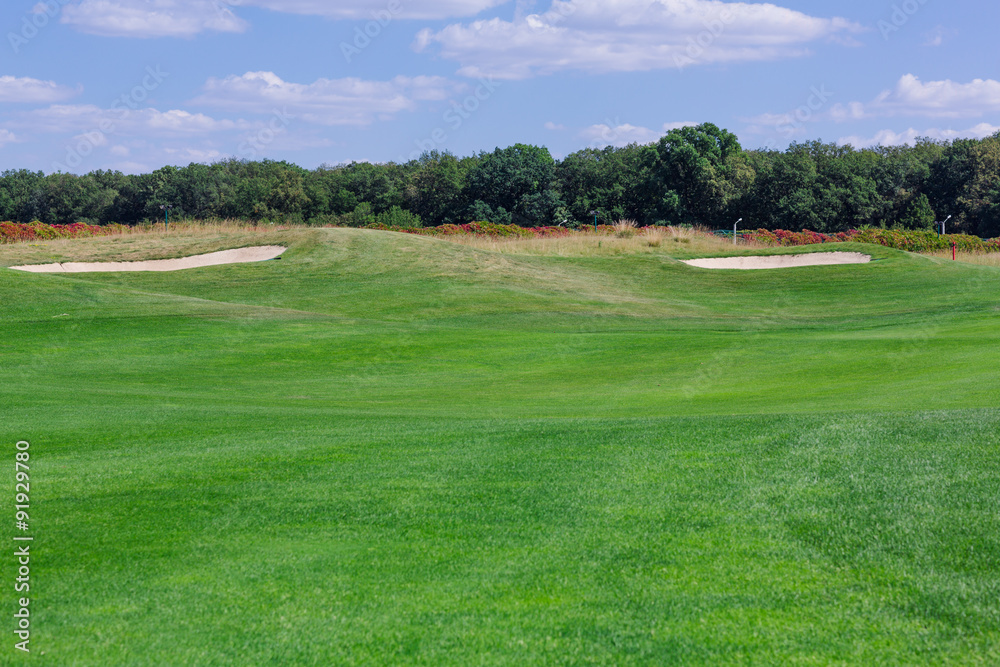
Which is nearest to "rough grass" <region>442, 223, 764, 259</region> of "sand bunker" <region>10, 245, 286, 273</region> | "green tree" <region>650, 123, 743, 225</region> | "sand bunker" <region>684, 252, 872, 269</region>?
"sand bunker" <region>684, 252, 872, 269</region>

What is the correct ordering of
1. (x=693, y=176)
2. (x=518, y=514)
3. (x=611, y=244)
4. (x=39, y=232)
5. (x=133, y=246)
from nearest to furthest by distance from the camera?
1. (x=518, y=514)
2. (x=133, y=246)
3. (x=611, y=244)
4. (x=39, y=232)
5. (x=693, y=176)

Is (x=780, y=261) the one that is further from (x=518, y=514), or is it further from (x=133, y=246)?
(x=518, y=514)

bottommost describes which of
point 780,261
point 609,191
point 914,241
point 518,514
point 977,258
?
point 977,258

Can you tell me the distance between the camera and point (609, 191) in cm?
9156

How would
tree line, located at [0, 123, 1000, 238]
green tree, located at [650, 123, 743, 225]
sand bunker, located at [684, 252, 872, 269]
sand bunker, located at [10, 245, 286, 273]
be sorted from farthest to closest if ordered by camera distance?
green tree, located at [650, 123, 743, 225] → tree line, located at [0, 123, 1000, 238] → sand bunker, located at [684, 252, 872, 269] → sand bunker, located at [10, 245, 286, 273]

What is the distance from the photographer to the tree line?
275ft

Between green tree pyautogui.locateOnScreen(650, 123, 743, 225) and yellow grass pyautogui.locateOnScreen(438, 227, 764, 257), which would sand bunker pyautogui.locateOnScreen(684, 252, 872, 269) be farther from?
green tree pyautogui.locateOnScreen(650, 123, 743, 225)

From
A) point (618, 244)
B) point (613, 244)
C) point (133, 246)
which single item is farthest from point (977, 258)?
point (133, 246)

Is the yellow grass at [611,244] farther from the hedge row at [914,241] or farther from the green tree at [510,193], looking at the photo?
the green tree at [510,193]

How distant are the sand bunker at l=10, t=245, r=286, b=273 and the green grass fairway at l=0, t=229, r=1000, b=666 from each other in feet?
74.5

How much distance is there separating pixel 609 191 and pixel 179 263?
59359mm

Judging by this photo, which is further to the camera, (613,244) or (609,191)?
(609,191)

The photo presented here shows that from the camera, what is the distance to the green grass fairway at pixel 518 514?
4379 millimetres

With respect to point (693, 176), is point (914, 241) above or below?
below
